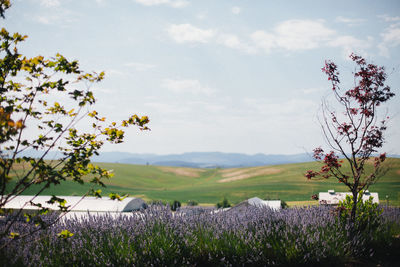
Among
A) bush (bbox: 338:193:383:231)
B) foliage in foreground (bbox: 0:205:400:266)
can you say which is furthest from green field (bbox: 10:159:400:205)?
foliage in foreground (bbox: 0:205:400:266)

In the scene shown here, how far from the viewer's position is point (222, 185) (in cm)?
4778

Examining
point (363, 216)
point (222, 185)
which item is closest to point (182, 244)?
point (363, 216)

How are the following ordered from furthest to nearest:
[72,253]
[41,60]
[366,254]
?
[366,254] → [72,253] → [41,60]

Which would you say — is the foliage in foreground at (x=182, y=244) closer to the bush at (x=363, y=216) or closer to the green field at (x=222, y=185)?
the bush at (x=363, y=216)

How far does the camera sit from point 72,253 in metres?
3.83

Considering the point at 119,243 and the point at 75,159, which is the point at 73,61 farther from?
the point at 119,243

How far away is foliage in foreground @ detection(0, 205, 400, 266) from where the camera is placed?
3900 millimetres

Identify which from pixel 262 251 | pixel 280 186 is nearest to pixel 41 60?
pixel 262 251

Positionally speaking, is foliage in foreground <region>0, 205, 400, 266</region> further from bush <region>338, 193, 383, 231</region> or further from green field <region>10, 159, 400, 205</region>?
green field <region>10, 159, 400, 205</region>

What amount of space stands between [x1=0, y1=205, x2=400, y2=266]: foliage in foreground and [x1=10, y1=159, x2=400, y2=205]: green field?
16.0 m

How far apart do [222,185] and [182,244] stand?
145 feet

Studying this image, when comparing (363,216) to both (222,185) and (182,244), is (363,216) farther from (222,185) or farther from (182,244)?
(222,185)

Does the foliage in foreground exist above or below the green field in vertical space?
above

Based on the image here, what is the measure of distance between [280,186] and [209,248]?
35.4 meters
